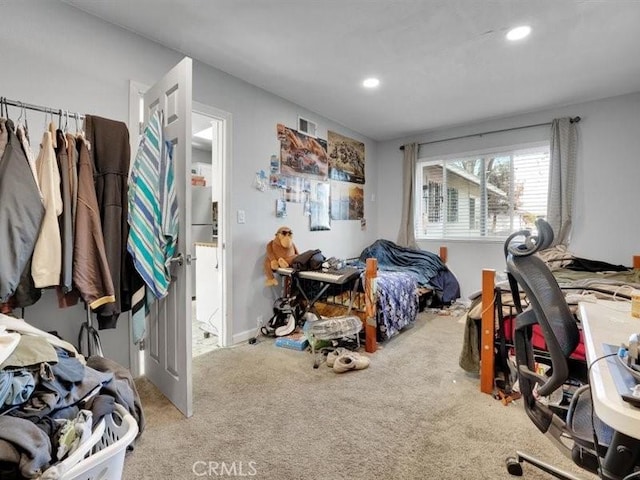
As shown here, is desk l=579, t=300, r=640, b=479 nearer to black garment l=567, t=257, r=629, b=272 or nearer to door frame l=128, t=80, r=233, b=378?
door frame l=128, t=80, r=233, b=378

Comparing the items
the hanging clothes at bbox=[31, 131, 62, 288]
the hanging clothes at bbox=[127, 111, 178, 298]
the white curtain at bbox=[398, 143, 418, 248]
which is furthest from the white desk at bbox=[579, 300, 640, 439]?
the white curtain at bbox=[398, 143, 418, 248]

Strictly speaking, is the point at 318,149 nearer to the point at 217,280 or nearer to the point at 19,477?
the point at 217,280

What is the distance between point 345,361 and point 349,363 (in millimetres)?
36

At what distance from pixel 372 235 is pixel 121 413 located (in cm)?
422

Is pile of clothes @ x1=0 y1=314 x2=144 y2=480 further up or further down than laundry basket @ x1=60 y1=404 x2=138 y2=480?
further up

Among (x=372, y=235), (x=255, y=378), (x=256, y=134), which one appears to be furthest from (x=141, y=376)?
(x=372, y=235)

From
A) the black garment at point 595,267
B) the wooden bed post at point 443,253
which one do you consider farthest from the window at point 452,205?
the black garment at point 595,267

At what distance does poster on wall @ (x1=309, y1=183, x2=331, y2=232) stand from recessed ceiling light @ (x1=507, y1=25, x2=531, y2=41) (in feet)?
7.49

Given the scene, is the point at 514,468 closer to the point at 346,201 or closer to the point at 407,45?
the point at 407,45

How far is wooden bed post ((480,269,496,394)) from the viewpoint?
2096 mm

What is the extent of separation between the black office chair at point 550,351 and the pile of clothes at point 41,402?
160 centimetres

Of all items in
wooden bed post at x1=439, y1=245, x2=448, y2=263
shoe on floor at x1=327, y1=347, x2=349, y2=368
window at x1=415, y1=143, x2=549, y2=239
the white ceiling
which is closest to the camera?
the white ceiling

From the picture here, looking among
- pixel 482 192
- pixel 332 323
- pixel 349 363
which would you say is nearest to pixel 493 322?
pixel 349 363

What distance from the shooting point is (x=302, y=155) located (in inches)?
145
